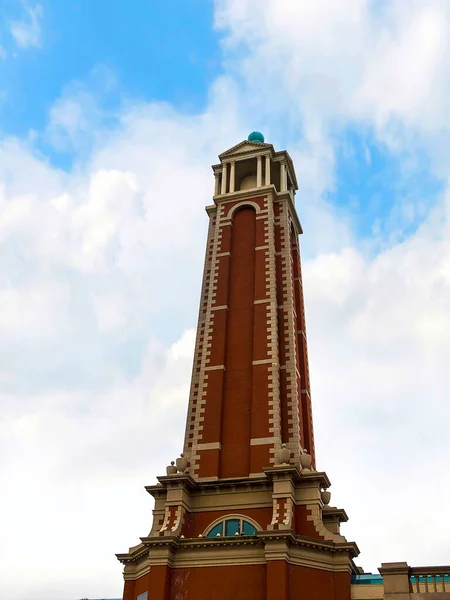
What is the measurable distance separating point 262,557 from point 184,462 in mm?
7380

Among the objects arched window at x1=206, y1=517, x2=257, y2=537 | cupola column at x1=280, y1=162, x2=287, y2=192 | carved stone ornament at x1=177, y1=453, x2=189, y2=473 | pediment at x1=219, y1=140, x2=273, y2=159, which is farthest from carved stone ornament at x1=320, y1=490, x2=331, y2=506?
pediment at x1=219, y1=140, x2=273, y2=159

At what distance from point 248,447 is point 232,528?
4501mm

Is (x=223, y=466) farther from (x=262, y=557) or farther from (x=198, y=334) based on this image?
(x=198, y=334)

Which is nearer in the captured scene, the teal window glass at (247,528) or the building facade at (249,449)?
the building facade at (249,449)

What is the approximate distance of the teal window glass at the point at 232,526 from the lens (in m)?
31.4

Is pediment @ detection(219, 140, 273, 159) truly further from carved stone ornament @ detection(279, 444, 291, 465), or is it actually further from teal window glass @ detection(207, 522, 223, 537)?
teal window glass @ detection(207, 522, 223, 537)

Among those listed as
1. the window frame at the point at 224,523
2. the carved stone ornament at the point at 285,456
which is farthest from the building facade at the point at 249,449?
the carved stone ornament at the point at 285,456

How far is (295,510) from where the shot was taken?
103ft

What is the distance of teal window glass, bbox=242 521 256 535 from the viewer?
3106 cm

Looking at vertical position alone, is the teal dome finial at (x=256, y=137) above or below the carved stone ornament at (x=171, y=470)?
above

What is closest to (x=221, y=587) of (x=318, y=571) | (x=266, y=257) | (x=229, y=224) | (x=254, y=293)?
(x=318, y=571)

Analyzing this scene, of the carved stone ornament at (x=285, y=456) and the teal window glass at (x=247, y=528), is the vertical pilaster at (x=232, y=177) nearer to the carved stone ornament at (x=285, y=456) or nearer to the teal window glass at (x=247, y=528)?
the carved stone ornament at (x=285, y=456)

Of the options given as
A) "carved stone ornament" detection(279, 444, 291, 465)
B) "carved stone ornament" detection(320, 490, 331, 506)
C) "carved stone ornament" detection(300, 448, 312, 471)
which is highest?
"carved stone ornament" detection(300, 448, 312, 471)

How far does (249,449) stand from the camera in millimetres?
34219
